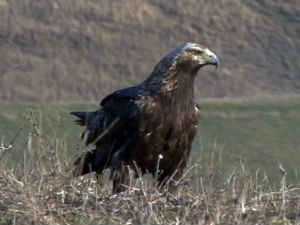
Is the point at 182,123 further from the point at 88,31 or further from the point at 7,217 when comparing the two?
the point at 88,31

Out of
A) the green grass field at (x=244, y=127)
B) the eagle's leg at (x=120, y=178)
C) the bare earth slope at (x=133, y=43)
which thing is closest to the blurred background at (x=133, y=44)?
the bare earth slope at (x=133, y=43)

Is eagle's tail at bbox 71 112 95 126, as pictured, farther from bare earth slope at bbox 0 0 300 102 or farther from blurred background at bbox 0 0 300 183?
bare earth slope at bbox 0 0 300 102

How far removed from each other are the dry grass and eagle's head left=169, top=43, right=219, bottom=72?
1617 mm

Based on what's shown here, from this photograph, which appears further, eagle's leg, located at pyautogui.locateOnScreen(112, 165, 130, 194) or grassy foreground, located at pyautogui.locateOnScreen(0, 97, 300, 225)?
eagle's leg, located at pyautogui.locateOnScreen(112, 165, 130, 194)

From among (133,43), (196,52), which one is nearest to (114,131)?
(196,52)

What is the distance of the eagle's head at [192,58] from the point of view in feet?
32.0

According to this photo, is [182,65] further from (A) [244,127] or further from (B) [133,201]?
(A) [244,127]

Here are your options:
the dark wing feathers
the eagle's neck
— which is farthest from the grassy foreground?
the eagle's neck

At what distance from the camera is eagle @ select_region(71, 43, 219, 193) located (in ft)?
30.8

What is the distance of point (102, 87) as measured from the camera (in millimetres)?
55469

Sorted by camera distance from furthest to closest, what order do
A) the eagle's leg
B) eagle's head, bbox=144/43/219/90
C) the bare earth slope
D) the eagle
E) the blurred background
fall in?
1. the bare earth slope
2. the blurred background
3. eagle's head, bbox=144/43/219/90
4. the eagle
5. the eagle's leg

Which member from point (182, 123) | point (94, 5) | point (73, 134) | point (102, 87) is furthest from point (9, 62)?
point (182, 123)

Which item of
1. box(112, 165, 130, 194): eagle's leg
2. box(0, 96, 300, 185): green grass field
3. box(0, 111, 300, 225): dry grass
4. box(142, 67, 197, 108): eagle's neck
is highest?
box(142, 67, 197, 108): eagle's neck

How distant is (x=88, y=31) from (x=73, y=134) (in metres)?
36.4
